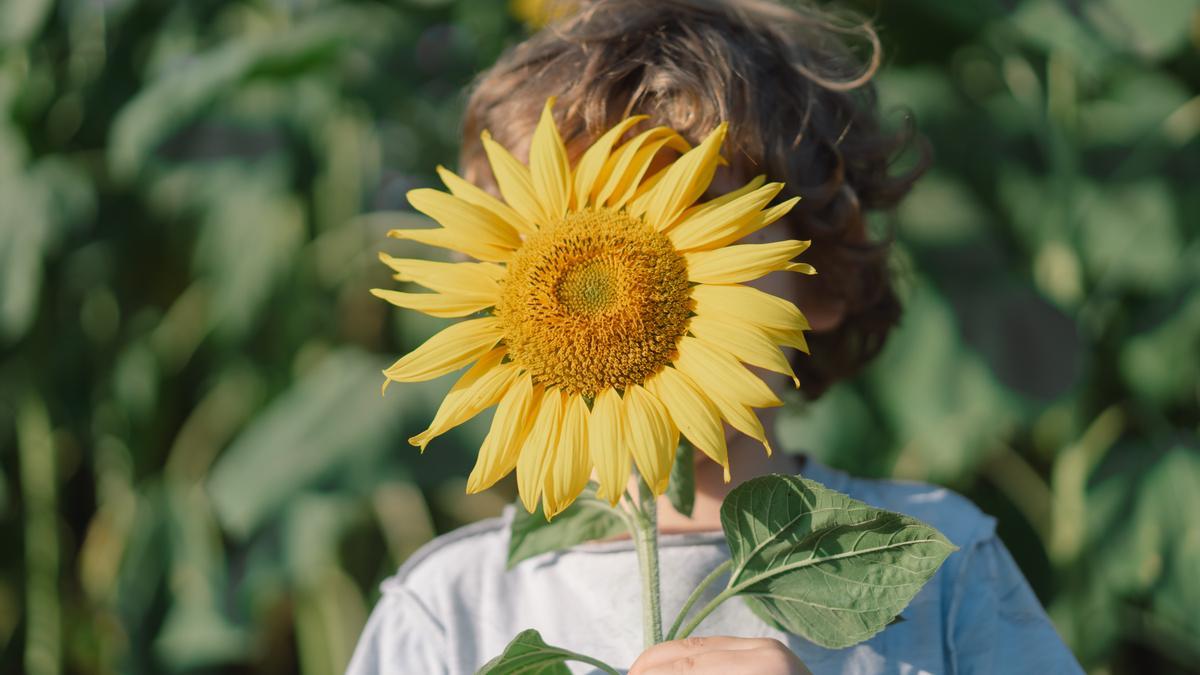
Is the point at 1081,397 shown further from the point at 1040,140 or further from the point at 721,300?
the point at 721,300

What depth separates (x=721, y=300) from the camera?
0.39 m

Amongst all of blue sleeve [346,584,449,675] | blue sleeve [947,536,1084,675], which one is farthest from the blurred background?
blue sleeve [346,584,449,675]

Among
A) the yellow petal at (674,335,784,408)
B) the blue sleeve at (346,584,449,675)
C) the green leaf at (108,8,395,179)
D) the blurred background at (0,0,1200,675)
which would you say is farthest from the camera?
the green leaf at (108,8,395,179)

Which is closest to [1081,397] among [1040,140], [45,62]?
[1040,140]

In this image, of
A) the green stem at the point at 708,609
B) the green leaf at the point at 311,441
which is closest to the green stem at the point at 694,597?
the green stem at the point at 708,609

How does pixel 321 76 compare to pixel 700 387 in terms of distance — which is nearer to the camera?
pixel 700 387

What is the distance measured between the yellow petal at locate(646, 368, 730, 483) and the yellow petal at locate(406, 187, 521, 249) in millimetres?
91

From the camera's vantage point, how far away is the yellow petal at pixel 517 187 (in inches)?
17.1

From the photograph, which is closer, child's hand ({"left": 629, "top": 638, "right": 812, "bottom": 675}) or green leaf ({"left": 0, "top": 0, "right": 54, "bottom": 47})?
child's hand ({"left": 629, "top": 638, "right": 812, "bottom": 675})

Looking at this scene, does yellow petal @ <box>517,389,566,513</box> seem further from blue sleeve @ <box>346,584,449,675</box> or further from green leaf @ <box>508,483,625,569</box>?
blue sleeve @ <box>346,584,449,675</box>

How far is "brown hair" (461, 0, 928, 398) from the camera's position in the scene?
0.59 metres

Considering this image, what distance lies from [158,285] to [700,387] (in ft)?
4.73

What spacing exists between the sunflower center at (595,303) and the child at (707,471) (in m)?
0.17

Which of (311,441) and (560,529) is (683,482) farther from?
(311,441)
